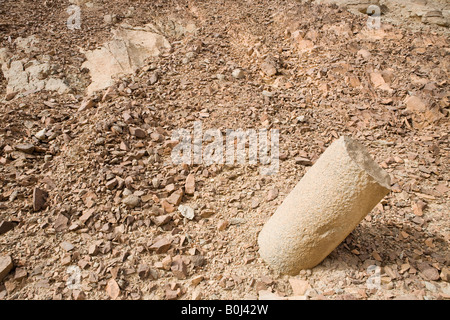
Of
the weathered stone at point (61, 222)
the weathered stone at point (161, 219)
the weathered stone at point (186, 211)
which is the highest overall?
the weathered stone at point (61, 222)

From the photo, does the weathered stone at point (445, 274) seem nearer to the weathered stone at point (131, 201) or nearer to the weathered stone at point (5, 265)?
the weathered stone at point (131, 201)

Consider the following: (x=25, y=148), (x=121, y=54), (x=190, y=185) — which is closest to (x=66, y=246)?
(x=190, y=185)

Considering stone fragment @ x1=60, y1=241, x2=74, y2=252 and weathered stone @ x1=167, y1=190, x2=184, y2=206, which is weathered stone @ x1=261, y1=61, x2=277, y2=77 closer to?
weathered stone @ x1=167, y1=190, x2=184, y2=206

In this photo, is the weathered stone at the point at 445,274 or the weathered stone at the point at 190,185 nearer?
the weathered stone at the point at 445,274

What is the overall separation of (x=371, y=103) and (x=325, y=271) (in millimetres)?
2907

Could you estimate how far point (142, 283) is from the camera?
2.50 metres

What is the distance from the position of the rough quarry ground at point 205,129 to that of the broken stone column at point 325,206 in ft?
0.71

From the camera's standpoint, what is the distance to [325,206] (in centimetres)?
225

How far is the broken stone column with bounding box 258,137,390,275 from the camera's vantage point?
2146 mm

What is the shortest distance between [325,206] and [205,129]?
2.07 metres

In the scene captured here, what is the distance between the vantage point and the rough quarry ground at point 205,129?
2.52 m

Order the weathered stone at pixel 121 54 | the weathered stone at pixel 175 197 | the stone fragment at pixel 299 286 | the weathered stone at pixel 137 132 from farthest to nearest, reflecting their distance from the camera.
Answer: the weathered stone at pixel 121 54
the weathered stone at pixel 137 132
the weathered stone at pixel 175 197
the stone fragment at pixel 299 286

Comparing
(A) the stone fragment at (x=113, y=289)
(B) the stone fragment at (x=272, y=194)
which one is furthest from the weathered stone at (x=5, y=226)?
(B) the stone fragment at (x=272, y=194)

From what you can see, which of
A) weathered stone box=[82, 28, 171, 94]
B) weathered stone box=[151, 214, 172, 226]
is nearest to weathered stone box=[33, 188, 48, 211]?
weathered stone box=[151, 214, 172, 226]
